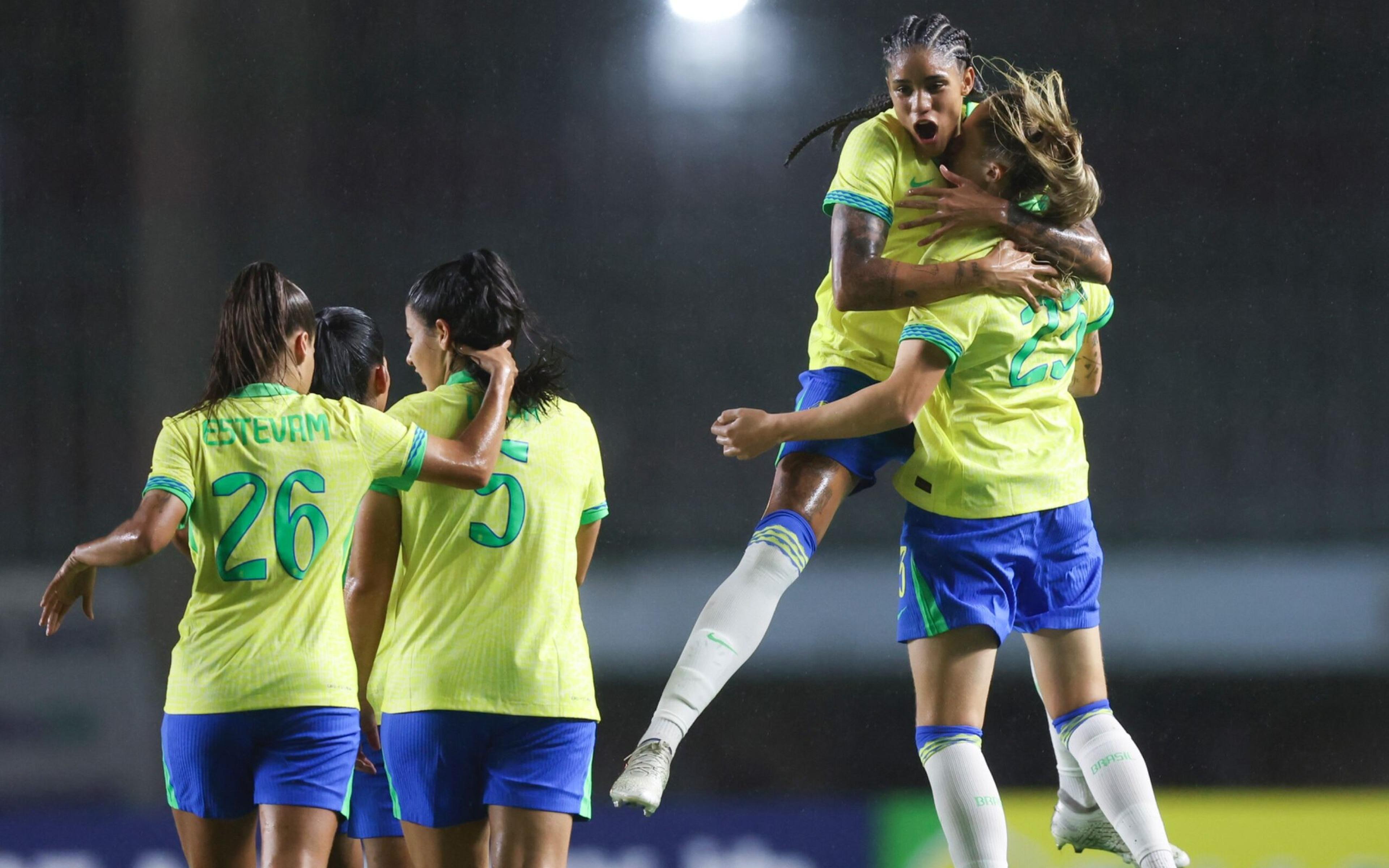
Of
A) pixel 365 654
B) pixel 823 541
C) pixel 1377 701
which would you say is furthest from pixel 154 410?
pixel 1377 701

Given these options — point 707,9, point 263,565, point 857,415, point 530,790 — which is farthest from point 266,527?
point 707,9

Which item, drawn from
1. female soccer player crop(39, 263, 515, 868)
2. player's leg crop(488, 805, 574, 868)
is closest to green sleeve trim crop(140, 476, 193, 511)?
female soccer player crop(39, 263, 515, 868)

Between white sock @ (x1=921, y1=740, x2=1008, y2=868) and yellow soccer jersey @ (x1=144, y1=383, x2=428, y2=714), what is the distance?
932 mm

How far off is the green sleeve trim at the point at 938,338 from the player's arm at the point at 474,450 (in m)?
0.65

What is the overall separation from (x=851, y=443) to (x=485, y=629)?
2.43 ft

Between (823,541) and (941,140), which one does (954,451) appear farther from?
(823,541)

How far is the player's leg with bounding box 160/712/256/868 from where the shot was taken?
75.3 inches

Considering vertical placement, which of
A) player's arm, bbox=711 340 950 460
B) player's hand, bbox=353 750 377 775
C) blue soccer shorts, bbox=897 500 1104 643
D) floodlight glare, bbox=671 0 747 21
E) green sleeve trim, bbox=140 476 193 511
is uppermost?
floodlight glare, bbox=671 0 747 21

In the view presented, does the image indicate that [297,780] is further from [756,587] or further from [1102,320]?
[1102,320]

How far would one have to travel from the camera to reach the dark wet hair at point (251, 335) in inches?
77.4

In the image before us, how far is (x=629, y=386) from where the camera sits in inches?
171

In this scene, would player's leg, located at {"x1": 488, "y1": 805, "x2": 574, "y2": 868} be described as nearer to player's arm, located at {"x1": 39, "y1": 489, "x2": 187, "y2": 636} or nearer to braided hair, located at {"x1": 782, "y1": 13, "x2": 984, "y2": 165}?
→ player's arm, located at {"x1": 39, "y1": 489, "x2": 187, "y2": 636}

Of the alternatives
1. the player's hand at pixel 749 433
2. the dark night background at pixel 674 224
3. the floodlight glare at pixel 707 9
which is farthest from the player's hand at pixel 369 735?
the floodlight glare at pixel 707 9

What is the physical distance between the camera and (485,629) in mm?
1946
